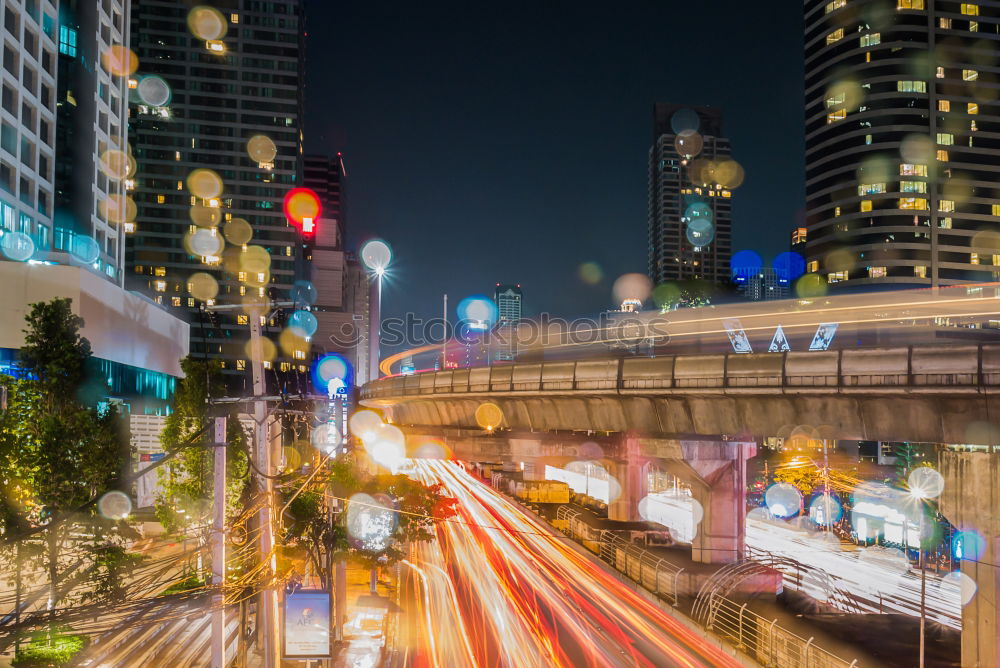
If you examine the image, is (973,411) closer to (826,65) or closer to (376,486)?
(376,486)

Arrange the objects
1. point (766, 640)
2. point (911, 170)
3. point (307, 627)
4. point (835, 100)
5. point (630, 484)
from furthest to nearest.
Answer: point (835, 100) → point (911, 170) → point (630, 484) → point (766, 640) → point (307, 627)

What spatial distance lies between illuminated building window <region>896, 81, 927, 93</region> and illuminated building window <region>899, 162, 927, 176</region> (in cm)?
1003

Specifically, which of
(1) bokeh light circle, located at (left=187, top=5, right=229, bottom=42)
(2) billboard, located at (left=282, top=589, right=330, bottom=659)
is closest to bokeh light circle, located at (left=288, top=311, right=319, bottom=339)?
(1) bokeh light circle, located at (left=187, top=5, right=229, bottom=42)

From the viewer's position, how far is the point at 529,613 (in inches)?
1001

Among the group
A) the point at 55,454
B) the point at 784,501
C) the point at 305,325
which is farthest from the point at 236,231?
the point at 55,454

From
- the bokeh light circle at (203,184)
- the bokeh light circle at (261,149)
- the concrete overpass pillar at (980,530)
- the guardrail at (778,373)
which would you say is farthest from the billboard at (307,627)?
the bokeh light circle at (261,149)

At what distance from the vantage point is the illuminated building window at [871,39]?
348 ft

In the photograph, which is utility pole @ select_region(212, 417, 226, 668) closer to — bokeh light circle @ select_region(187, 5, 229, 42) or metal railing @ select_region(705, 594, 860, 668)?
metal railing @ select_region(705, 594, 860, 668)

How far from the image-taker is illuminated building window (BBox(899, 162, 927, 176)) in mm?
102688

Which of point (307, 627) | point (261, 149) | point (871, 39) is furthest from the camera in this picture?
point (261, 149)

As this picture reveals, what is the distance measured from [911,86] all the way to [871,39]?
29.1 ft

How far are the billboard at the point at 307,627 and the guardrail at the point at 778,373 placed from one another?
12437 millimetres

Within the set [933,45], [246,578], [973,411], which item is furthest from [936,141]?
[246,578]

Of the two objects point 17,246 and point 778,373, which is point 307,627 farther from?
point 17,246
